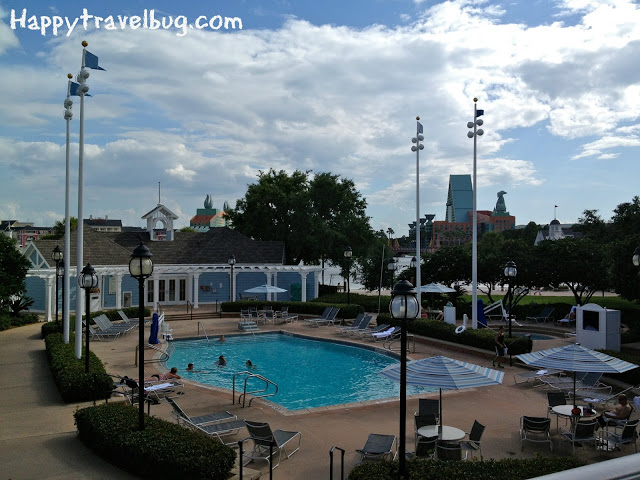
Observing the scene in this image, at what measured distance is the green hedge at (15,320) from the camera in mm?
24750

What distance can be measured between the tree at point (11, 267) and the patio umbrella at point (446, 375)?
21.1 m

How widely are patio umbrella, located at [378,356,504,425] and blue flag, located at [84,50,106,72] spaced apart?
12031 millimetres

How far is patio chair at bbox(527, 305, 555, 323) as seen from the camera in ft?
97.3

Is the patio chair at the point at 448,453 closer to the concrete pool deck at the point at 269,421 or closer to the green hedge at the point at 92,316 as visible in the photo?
the concrete pool deck at the point at 269,421

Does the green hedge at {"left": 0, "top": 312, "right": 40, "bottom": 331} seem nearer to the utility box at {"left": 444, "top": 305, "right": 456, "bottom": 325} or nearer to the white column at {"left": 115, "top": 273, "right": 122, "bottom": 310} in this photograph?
the white column at {"left": 115, "top": 273, "right": 122, "bottom": 310}

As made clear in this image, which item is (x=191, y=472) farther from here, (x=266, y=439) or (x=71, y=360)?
(x=71, y=360)

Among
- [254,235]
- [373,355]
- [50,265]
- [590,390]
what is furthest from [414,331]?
[254,235]

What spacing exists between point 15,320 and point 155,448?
22067mm

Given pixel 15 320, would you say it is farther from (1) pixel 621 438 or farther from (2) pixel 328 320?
(1) pixel 621 438

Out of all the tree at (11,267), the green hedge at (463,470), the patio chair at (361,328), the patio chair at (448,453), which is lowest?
the patio chair at (361,328)

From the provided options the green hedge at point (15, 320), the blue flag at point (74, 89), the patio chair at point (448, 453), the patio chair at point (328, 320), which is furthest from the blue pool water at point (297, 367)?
the blue flag at point (74, 89)

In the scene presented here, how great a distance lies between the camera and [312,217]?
44.8 m

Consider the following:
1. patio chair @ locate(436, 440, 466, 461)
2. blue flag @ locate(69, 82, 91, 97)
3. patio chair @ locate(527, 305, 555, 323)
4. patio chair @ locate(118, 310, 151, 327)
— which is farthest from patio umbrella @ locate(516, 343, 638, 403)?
patio chair @ locate(118, 310, 151, 327)

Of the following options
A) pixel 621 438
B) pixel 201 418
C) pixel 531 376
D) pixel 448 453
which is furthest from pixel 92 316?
pixel 621 438
